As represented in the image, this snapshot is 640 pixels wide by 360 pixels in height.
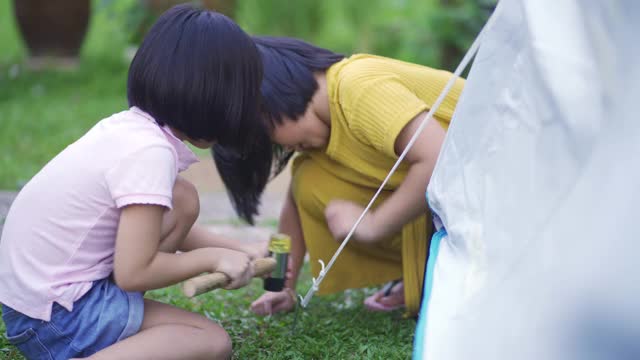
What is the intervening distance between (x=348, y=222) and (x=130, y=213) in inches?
23.2

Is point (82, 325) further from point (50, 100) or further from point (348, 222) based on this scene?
point (50, 100)

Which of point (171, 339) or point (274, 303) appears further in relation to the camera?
point (274, 303)

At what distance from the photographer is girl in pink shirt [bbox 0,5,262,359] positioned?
152cm

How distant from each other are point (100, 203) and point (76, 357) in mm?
253

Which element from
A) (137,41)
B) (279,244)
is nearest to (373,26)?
(137,41)

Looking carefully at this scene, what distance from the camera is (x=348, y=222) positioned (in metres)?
1.97

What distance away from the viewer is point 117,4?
658cm

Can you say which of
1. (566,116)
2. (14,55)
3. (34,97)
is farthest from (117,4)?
(566,116)

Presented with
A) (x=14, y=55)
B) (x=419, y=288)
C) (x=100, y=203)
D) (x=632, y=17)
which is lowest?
(x=14, y=55)

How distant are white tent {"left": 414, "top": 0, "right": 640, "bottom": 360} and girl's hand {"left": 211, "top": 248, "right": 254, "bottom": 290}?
0.99ft

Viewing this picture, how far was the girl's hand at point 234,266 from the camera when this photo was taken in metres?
1.62

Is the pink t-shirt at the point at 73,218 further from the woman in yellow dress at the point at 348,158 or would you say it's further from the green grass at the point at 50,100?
the green grass at the point at 50,100

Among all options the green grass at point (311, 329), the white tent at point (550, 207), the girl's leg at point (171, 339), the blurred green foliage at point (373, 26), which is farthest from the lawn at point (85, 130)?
the blurred green foliage at point (373, 26)

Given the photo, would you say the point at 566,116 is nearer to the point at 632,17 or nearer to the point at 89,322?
the point at 632,17
